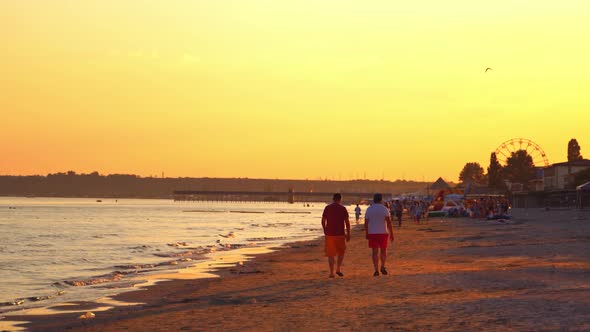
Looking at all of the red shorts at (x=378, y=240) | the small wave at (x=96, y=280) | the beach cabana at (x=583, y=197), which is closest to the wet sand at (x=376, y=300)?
the red shorts at (x=378, y=240)

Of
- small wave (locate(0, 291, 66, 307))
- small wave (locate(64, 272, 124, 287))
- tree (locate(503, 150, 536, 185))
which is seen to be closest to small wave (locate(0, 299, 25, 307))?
small wave (locate(0, 291, 66, 307))

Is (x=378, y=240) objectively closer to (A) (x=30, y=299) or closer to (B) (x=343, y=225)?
(B) (x=343, y=225)

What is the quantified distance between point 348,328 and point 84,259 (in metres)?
26.3

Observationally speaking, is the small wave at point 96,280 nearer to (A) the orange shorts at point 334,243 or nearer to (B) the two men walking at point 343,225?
(A) the orange shorts at point 334,243

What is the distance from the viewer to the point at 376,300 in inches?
611

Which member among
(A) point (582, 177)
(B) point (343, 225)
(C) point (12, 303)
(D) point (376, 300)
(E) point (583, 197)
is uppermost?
(A) point (582, 177)

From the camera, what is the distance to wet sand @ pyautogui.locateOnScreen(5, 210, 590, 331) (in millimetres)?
12547

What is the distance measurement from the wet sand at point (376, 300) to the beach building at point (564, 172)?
364 ft

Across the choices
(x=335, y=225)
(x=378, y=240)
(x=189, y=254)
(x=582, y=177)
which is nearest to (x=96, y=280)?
(x=335, y=225)

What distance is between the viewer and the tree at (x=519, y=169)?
→ 18950 cm

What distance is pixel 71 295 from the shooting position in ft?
69.1

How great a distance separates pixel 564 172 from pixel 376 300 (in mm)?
128470

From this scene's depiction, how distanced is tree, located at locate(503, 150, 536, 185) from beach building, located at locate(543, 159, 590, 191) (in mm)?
43194

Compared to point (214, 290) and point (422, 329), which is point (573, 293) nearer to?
point (422, 329)
